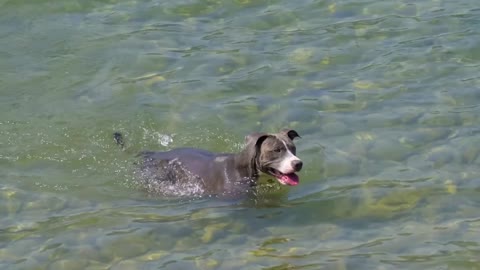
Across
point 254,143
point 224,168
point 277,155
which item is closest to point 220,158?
point 224,168

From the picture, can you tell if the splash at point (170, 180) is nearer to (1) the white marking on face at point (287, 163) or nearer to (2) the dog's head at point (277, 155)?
(2) the dog's head at point (277, 155)

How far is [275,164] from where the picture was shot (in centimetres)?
885

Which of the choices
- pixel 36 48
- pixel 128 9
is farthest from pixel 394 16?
pixel 36 48

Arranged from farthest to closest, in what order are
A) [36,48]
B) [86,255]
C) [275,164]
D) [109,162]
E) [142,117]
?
[36,48] → [142,117] → [109,162] → [275,164] → [86,255]

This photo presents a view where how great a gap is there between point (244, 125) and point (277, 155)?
192cm

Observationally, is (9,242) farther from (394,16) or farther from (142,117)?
(394,16)

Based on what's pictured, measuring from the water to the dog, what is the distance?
0.20 m

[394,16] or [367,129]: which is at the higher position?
[394,16]

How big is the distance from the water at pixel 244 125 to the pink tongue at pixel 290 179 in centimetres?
15

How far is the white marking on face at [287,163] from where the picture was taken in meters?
8.72

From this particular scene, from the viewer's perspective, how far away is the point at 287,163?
8750mm

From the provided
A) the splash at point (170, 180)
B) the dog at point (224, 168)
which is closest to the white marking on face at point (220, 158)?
the dog at point (224, 168)

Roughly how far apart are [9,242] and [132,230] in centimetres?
109

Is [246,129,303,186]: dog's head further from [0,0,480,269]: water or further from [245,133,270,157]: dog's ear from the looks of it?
[0,0,480,269]: water
